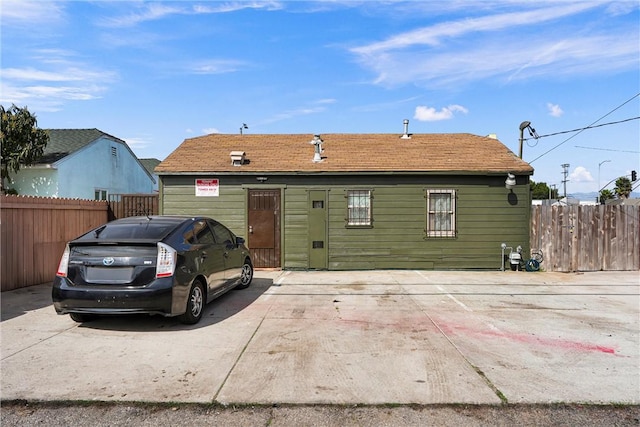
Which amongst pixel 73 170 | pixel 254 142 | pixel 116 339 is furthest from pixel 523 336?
pixel 73 170

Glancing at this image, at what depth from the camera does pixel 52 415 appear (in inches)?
124

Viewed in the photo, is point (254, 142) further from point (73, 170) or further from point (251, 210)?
point (73, 170)

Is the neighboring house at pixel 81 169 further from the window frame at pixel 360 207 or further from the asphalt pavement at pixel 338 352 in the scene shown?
the asphalt pavement at pixel 338 352

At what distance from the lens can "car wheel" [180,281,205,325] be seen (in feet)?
17.9

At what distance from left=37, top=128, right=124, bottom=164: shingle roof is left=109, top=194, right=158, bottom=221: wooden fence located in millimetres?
9572

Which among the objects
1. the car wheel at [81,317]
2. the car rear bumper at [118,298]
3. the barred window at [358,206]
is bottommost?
the car wheel at [81,317]

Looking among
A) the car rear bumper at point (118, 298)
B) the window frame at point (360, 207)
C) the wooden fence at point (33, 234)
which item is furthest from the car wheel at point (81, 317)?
the window frame at point (360, 207)

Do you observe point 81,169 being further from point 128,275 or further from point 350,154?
point 128,275

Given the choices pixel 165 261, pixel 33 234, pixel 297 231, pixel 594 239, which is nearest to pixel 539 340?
pixel 165 261

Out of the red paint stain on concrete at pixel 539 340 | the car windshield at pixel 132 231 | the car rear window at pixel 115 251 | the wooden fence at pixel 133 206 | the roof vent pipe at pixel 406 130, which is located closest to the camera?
the red paint stain on concrete at pixel 539 340

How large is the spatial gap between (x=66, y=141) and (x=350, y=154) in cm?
1663

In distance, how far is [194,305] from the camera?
5.64 meters

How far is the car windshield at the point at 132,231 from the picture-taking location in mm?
5434

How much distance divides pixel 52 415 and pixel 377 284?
6.76 m
